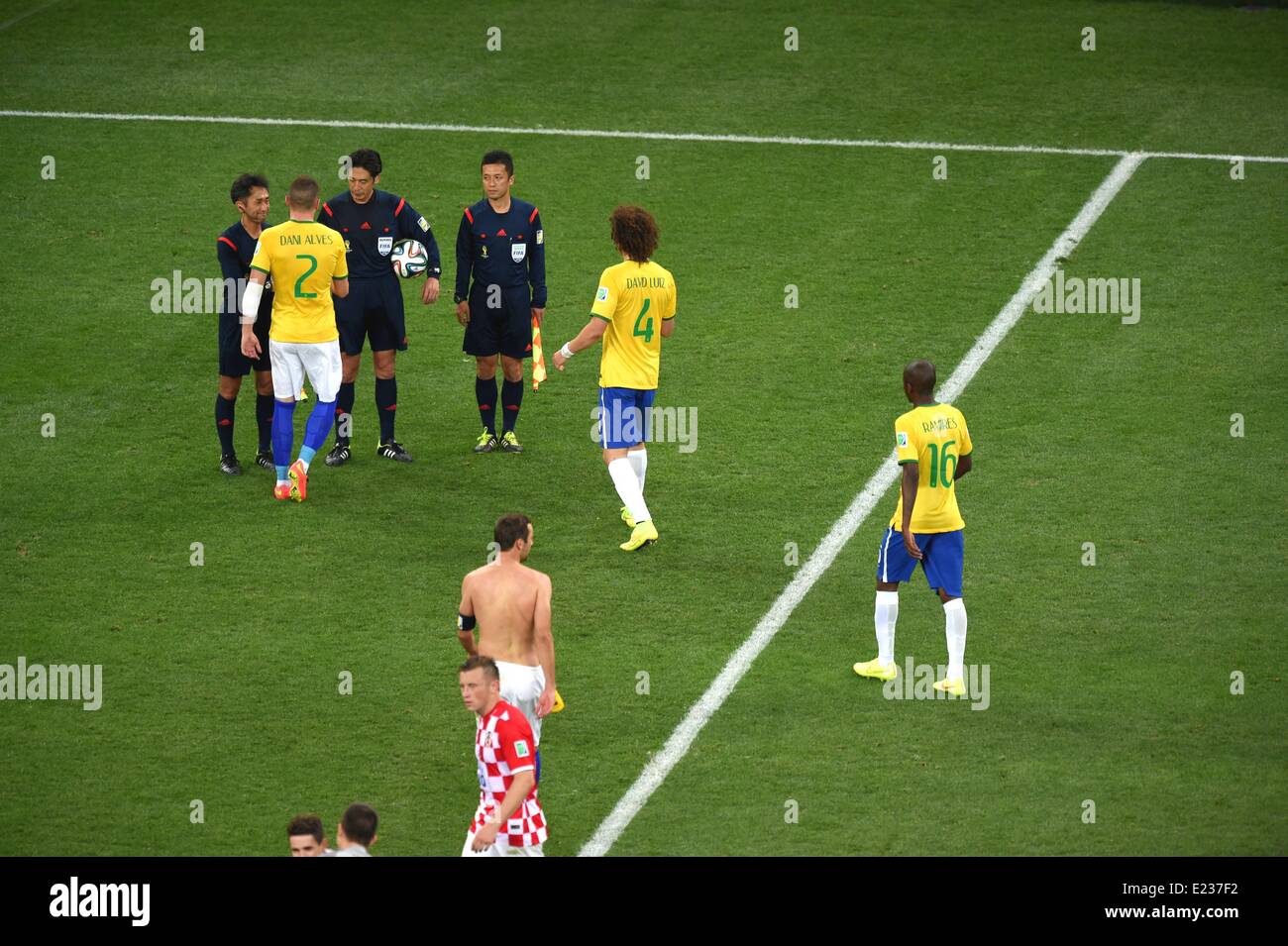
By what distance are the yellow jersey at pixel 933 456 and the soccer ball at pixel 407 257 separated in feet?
16.4

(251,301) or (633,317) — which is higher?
(251,301)

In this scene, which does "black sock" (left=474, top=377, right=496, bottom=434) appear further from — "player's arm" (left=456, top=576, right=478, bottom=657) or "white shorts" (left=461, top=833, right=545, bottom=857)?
"white shorts" (left=461, top=833, right=545, bottom=857)

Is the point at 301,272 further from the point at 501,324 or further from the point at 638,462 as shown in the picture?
the point at 638,462

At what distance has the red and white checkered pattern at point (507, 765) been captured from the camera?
8570mm

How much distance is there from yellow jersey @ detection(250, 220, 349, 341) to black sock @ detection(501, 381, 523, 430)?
1.69 m

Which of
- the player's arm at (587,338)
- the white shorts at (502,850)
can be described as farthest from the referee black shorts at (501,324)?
the white shorts at (502,850)

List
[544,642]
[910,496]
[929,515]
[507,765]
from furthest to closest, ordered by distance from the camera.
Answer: [929,515]
[910,496]
[544,642]
[507,765]

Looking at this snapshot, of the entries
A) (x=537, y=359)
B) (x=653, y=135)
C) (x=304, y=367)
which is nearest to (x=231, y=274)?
(x=304, y=367)

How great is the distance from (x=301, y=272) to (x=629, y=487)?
9.47 feet

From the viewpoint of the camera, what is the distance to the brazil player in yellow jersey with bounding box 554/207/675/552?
12719mm


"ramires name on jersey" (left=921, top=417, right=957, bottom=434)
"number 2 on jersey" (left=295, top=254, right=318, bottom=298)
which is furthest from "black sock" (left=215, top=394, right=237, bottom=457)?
"ramires name on jersey" (left=921, top=417, right=957, bottom=434)

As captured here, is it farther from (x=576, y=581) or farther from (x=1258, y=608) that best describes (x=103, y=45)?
(x=1258, y=608)

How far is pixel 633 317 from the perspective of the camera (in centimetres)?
1284
